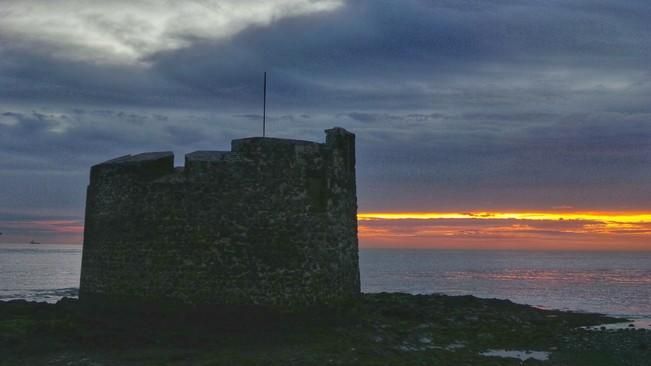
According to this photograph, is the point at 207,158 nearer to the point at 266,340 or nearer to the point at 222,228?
the point at 222,228

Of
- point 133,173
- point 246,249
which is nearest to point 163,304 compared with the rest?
point 246,249

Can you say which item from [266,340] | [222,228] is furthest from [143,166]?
[266,340]

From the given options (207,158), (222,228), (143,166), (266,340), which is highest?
(207,158)

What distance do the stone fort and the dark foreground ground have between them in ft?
1.90

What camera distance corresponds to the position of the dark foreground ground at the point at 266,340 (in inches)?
569

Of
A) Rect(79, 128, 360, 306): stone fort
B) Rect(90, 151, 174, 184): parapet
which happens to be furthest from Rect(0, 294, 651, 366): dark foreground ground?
Rect(90, 151, 174, 184): parapet

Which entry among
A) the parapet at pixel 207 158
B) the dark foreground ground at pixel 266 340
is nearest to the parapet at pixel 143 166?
the parapet at pixel 207 158

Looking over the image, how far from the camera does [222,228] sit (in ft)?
55.2

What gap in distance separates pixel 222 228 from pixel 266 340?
9.82 feet

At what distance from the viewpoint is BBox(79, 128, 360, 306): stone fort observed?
54.9ft

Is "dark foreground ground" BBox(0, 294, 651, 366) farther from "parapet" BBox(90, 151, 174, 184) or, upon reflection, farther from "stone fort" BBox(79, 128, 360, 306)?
"parapet" BBox(90, 151, 174, 184)

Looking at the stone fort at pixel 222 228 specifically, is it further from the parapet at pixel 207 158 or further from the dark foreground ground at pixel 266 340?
the dark foreground ground at pixel 266 340

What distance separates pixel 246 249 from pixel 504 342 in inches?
315

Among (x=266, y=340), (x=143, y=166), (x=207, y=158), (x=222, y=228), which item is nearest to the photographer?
(x=266, y=340)
